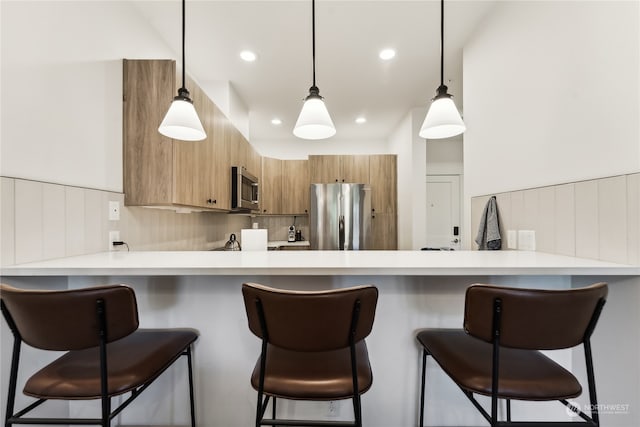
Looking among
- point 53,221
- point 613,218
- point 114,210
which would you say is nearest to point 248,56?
point 114,210

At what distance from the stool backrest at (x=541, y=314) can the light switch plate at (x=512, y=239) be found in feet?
3.11

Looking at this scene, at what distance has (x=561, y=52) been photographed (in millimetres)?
1366

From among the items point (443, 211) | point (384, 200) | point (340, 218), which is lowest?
point (340, 218)

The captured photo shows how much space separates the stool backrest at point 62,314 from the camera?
78cm

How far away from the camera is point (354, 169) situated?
14.0ft

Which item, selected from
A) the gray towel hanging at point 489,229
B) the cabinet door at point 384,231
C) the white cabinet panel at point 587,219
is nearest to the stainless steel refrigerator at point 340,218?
the cabinet door at point 384,231

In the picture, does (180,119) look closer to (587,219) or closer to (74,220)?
(74,220)

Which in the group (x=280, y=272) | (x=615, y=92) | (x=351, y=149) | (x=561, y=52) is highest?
(x=351, y=149)

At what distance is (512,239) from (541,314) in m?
1.08

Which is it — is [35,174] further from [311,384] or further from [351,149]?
[351,149]

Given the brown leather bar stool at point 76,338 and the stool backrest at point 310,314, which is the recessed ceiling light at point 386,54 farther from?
the brown leather bar stool at point 76,338

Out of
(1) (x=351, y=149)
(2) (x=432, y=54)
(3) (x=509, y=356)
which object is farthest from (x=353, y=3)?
(1) (x=351, y=149)

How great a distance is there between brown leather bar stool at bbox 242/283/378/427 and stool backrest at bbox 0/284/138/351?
1.34 feet

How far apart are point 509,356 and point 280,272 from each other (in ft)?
3.03
